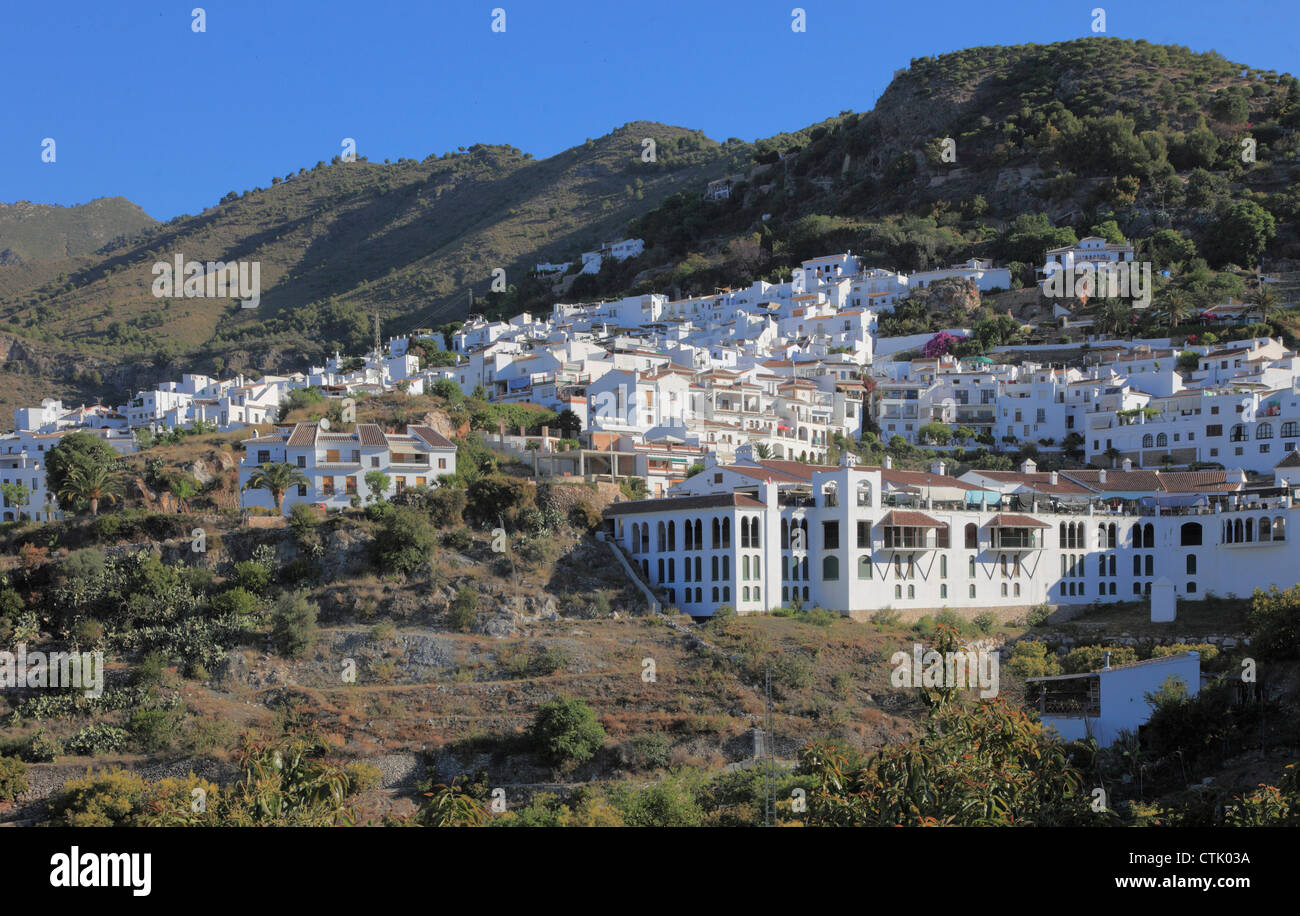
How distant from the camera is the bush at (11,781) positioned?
91.7 feet

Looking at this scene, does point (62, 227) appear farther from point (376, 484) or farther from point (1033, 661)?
point (1033, 661)

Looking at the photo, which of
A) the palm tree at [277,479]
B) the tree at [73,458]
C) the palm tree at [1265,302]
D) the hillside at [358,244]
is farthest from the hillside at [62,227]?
the palm tree at [1265,302]

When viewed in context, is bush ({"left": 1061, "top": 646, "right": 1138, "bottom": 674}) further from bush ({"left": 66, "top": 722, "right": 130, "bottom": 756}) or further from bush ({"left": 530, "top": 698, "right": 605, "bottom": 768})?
bush ({"left": 66, "top": 722, "right": 130, "bottom": 756})

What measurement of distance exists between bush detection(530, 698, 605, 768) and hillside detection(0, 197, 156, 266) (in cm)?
14842

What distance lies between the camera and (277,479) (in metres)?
41.1

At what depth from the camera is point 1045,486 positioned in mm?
45438

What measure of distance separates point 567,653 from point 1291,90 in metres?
90.5

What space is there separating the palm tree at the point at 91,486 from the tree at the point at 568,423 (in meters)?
16.7

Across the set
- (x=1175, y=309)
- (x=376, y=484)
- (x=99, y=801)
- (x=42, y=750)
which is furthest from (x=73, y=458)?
(x=1175, y=309)

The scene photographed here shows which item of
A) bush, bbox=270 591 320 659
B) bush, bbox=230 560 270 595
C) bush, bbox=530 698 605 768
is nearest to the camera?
bush, bbox=530 698 605 768

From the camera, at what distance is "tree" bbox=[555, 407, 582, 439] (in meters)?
51.4

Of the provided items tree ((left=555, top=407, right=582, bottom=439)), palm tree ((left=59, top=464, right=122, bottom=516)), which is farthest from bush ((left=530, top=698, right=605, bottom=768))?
tree ((left=555, top=407, right=582, bottom=439))

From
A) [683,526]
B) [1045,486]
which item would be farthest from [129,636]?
[1045,486]

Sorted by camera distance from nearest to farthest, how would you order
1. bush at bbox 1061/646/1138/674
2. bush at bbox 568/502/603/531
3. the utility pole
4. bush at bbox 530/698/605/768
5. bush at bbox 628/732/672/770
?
1. the utility pole
2. bush at bbox 530/698/605/768
3. bush at bbox 628/732/672/770
4. bush at bbox 1061/646/1138/674
5. bush at bbox 568/502/603/531
